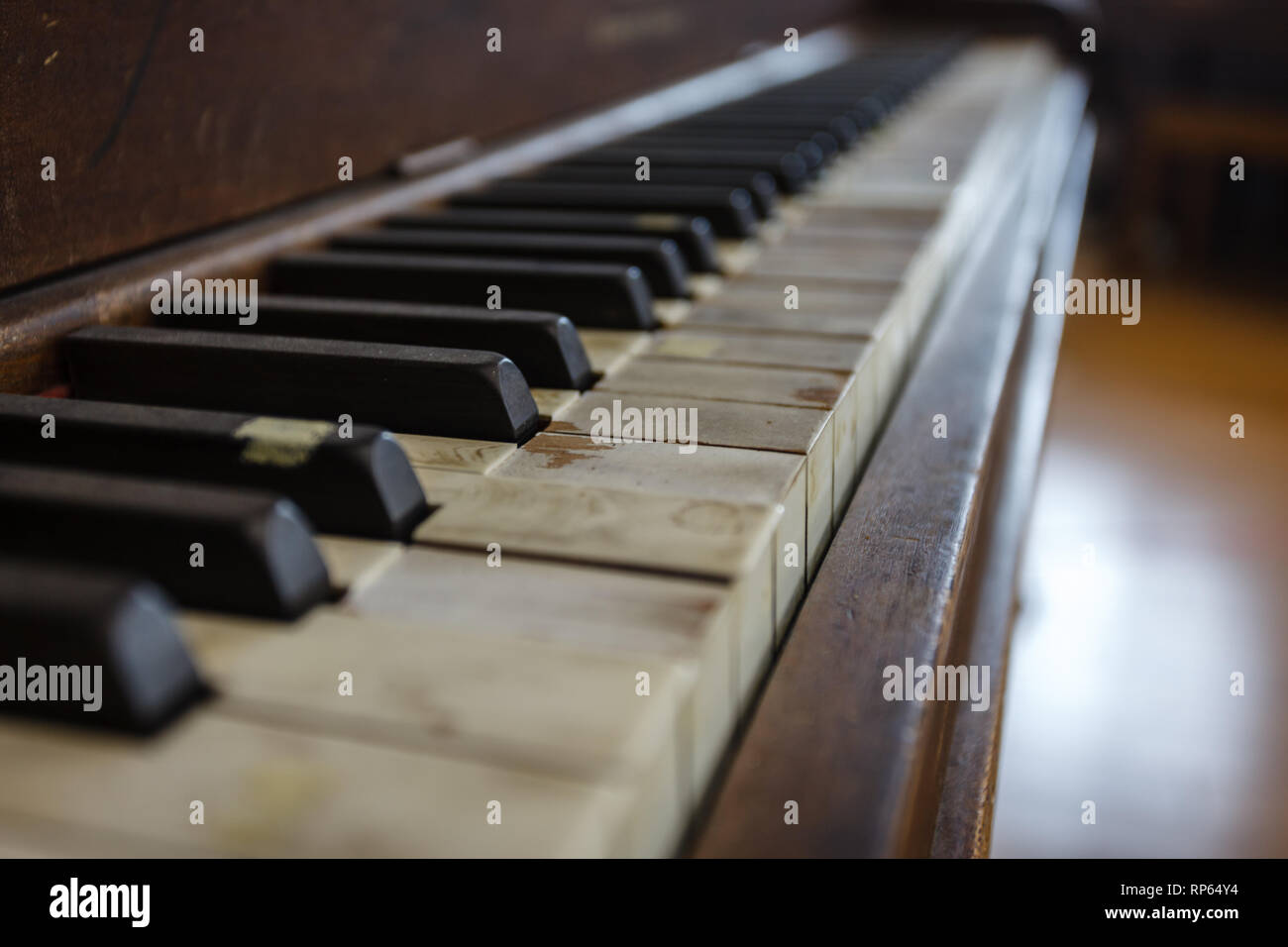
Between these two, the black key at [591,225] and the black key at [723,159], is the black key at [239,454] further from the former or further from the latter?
the black key at [723,159]

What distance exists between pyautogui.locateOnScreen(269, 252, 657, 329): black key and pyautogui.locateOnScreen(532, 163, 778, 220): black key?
402 mm

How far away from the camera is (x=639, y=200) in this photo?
4.17 ft

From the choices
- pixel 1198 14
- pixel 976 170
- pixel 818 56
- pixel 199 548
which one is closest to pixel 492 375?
pixel 199 548

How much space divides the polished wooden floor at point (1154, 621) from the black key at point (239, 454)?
0.72 m

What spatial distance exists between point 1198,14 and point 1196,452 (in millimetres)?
2957

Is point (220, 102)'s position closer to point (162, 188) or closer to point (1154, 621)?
point (162, 188)

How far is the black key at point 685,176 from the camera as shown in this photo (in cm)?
136

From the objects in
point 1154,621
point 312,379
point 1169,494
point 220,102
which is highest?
point 220,102

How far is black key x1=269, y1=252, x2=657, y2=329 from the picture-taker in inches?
37.8

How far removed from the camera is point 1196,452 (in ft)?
10.6

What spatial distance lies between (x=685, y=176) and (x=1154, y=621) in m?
1.63
